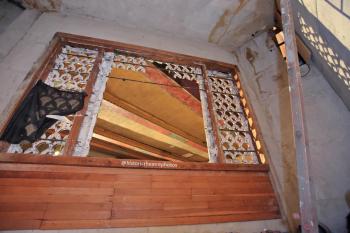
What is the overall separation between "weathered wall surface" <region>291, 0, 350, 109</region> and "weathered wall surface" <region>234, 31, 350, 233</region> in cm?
26

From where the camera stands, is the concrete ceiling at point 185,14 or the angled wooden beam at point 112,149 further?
the angled wooden beam at point 112,149

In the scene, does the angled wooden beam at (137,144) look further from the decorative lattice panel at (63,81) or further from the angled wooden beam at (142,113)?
the decorative lattice panel at (63,81)

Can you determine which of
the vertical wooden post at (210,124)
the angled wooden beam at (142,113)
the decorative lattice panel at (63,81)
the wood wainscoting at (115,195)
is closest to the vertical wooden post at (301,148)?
the wood wainscoting at (115,195)

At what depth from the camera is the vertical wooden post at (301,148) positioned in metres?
1.19

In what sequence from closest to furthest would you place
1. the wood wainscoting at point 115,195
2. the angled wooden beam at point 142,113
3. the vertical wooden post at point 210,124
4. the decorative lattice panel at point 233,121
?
1. the wood wainscoting at point 115,195
2. the vertical wooden post at point 210,124
3. the decorative lattice panel at point 233,121
4. the angled wooden beam at point 142,113

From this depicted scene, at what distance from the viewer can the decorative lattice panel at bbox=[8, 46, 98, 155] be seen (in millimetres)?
2744

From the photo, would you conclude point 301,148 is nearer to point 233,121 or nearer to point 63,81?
point 233,121

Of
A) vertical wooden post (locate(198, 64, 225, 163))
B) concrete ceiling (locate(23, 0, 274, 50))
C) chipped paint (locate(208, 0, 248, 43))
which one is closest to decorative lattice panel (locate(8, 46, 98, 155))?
concrete ceiling (locate(23, 0, 274, 50))

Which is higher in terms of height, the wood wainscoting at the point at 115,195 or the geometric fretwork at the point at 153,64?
the geometric fretwork at the point at 153,64

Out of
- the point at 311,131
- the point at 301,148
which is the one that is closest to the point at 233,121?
the point at 311,131

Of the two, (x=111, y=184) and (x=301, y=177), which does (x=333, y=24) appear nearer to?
(x=301, y=177)

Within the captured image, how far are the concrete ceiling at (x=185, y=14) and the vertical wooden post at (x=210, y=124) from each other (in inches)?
35.1

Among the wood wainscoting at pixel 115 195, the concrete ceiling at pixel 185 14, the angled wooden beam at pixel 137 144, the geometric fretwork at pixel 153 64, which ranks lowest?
the wood wainscoting at pixel 115 195

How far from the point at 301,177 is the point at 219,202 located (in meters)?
1.81
